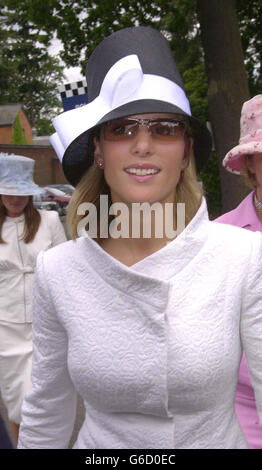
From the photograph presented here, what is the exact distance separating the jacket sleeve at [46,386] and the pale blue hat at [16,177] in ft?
9.77

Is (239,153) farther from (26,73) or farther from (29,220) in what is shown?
(26,73)

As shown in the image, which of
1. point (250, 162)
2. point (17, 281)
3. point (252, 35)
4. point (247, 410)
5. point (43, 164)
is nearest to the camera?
point (247, 410)

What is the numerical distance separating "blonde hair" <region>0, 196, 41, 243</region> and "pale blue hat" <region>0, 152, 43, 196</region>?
11 centimetres

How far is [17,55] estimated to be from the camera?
64438mm

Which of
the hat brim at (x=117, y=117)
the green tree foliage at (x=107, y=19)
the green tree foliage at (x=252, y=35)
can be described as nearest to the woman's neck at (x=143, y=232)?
the hat brim at (x=117, y=117)

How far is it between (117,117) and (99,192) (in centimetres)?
41

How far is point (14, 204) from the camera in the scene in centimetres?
474

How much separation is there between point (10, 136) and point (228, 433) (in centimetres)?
5026

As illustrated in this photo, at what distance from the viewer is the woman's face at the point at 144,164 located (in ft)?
5.17

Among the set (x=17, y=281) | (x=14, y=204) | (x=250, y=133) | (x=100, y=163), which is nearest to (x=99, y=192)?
(x=100, y=163)

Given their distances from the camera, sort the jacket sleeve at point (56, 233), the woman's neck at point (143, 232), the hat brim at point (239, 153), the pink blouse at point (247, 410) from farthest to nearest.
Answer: the jacket sleeve at point (56, 233), the hat brim at point (239, 153), the pink blouse at point (247, 410), the woman's neck at point (143, 232)

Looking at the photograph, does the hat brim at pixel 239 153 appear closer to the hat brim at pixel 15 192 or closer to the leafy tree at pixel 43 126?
the hat brim at pixel 15 192

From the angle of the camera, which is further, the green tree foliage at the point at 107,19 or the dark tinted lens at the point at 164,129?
the green tree foliage at the point at 107,19
